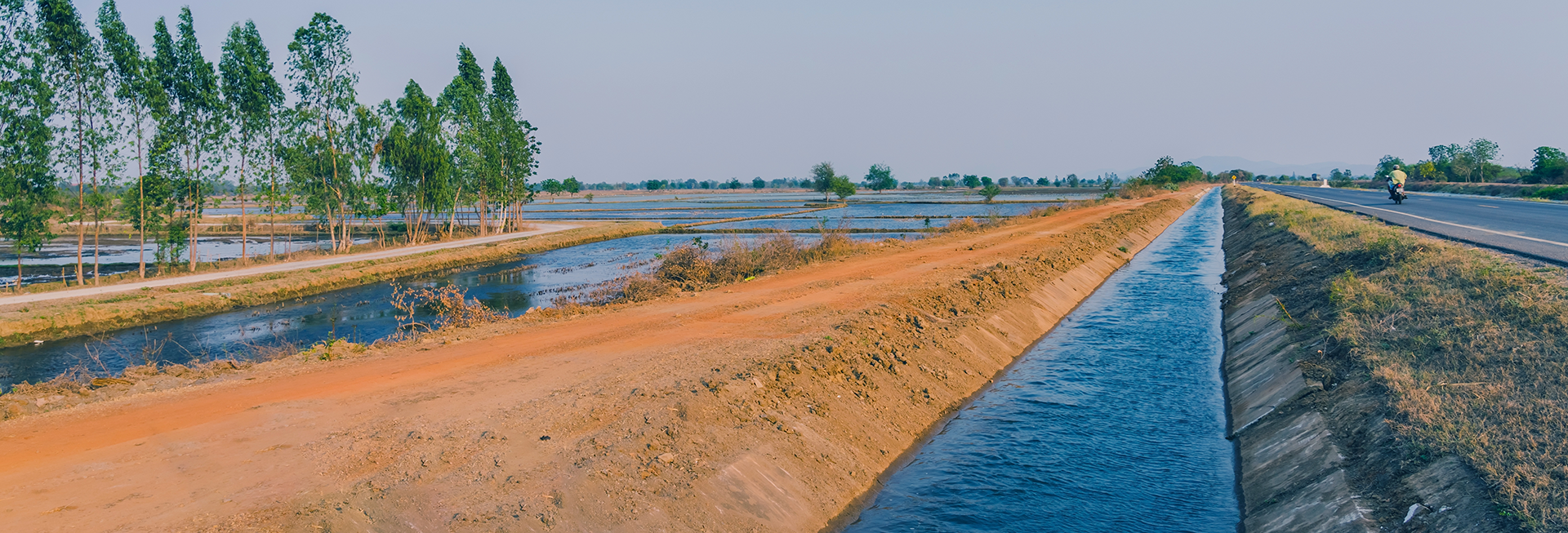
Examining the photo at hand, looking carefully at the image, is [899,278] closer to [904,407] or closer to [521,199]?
[904,407]

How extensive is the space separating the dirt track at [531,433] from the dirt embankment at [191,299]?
12.6m

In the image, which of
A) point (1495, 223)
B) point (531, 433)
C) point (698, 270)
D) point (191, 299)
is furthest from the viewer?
point (191, 299)

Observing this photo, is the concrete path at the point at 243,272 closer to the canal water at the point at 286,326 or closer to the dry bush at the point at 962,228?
the canal water at the point at 286,326

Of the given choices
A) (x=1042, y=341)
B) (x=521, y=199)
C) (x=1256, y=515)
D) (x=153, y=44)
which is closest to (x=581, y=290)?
(x=1042, y=341)

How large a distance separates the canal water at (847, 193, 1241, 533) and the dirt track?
0.65m

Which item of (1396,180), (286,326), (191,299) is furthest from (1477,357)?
(1396,180)

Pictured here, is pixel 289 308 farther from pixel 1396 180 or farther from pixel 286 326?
pixel 1396 180

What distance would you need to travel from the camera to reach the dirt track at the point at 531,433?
6.89 meters

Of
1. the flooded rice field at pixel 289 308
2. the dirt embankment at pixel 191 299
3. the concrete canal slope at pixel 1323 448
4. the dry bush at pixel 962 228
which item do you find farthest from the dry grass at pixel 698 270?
the dry bush at pixel 962 228

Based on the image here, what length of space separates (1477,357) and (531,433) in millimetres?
10380

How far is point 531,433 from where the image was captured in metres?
8.58

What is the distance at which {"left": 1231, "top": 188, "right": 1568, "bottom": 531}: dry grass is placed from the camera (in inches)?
232

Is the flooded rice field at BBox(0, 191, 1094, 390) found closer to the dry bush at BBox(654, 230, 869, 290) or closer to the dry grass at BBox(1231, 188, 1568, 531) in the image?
the dry bush at BBox(654, 230, 869, 290)

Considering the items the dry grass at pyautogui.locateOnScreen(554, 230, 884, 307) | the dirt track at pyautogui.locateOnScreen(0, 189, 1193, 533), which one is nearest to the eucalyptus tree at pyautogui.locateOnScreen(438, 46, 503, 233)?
the dry grass at pyautogui.locateOnScreen(554, 230, 884, 307)
